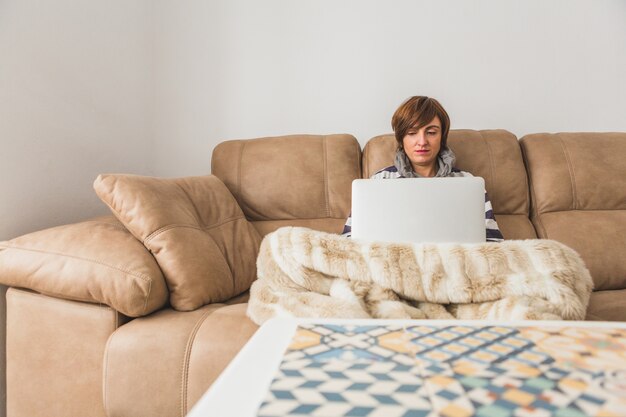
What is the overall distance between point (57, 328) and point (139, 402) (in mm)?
314

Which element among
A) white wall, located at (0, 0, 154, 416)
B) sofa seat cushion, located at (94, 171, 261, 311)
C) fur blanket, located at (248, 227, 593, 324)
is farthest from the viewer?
white wall, located at (0, 0, 154, 416)

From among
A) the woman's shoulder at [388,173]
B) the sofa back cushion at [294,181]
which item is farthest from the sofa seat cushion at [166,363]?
the woman's shoulder at [388,173]

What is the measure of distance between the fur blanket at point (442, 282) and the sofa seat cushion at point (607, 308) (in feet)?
1.02

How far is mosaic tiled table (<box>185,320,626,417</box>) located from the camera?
1.13ft

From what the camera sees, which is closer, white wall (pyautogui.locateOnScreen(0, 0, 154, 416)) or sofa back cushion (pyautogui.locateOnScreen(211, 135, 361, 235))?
white wall (pyautogui.locateOnScreen(0, 0, 154, 416))

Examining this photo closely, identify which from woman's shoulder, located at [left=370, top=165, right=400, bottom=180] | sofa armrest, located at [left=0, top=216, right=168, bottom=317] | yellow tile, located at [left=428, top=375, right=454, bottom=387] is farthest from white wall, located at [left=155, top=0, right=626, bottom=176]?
yellow tile, located at [left=428, top=375, right=454, bottom=387]

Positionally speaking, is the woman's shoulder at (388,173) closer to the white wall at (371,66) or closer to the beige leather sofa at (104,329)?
the white wall at (371,66)

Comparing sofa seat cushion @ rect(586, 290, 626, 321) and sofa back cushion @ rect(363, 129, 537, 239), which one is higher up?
sofa back cushion @ rect(363, 129, 537, 239)

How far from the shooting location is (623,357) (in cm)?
45

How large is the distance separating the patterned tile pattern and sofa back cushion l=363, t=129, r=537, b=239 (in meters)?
1.25

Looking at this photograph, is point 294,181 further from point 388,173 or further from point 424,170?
point 424,170

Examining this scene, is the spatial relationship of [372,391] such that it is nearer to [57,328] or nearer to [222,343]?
[222,343]

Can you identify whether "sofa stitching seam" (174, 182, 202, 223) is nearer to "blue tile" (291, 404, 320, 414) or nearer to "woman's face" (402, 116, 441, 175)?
"woman's face" (402, 116, 441, 175)

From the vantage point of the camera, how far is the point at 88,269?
104cm
